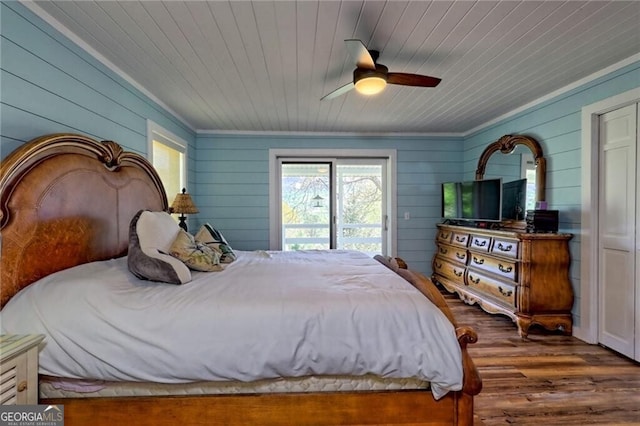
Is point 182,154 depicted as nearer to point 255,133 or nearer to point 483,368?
point 255,133

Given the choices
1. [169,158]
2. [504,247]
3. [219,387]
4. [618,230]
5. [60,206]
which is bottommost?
[219,387]

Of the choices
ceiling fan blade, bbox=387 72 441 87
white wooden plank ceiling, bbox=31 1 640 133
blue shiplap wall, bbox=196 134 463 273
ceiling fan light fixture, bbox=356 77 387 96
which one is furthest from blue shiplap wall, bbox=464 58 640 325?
ceiling fan light fixture, bbox=356 77 387 96

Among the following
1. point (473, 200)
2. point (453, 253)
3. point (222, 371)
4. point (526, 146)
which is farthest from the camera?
point (453, 253)

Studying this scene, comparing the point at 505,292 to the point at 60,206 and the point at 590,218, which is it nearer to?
the point at 590,218

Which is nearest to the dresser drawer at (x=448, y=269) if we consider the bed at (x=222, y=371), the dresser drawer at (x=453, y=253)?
the dresser drawer at (x=453, y=253)

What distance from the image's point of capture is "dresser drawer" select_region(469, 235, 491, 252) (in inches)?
138

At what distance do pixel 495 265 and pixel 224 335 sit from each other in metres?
3.05

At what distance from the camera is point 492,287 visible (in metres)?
3.39

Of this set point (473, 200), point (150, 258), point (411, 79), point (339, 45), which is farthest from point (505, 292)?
point (150, 258)

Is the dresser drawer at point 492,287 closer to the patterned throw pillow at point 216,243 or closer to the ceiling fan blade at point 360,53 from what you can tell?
the ceiling fan blade at point 360,53

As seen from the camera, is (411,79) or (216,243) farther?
(216,243)

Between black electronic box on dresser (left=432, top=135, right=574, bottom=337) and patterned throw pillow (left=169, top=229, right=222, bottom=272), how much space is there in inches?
111

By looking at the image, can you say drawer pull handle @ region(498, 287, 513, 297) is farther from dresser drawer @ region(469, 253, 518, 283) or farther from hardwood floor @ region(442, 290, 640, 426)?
hardwood floor @ region(442, 290, 640, 426)

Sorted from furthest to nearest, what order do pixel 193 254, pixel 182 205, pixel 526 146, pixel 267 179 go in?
1. pixel 267 179
2. pixel 526 146
3. pixel 182 205
4. pixel 193 254
